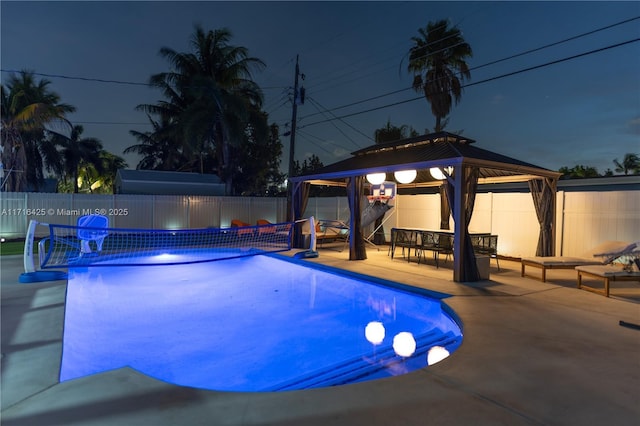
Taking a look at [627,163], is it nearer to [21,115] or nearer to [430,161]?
[430,161]

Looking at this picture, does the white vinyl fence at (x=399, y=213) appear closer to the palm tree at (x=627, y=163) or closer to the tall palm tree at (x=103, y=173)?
the tall palm tree at (x=103, y=173)

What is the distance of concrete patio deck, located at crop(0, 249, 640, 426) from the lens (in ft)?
7.59

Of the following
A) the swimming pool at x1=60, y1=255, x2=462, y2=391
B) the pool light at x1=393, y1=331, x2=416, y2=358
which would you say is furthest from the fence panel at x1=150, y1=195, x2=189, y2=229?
the pool light at x1=393, y1=331, x2=416, y2=358

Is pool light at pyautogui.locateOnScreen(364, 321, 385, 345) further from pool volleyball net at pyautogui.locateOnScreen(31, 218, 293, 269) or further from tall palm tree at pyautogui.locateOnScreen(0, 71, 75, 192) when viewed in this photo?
tall palm tree at pyautogui.locateOnScreen(0, 71, 75, 192)

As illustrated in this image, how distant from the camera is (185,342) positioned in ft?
15.6

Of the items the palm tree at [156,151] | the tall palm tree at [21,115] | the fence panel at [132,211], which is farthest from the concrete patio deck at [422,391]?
the palm tree at [156,151]

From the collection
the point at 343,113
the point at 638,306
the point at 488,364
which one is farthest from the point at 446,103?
the point at 488,364

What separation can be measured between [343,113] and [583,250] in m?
11.6

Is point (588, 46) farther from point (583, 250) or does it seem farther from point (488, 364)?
point (488, 364)

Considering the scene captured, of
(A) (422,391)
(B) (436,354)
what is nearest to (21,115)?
(B) (436,354)

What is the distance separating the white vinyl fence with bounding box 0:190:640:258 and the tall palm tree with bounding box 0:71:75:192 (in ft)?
16.3

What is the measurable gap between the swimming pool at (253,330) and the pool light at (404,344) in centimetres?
1

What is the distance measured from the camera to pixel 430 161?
794 centimetres

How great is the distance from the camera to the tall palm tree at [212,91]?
18688 mm
